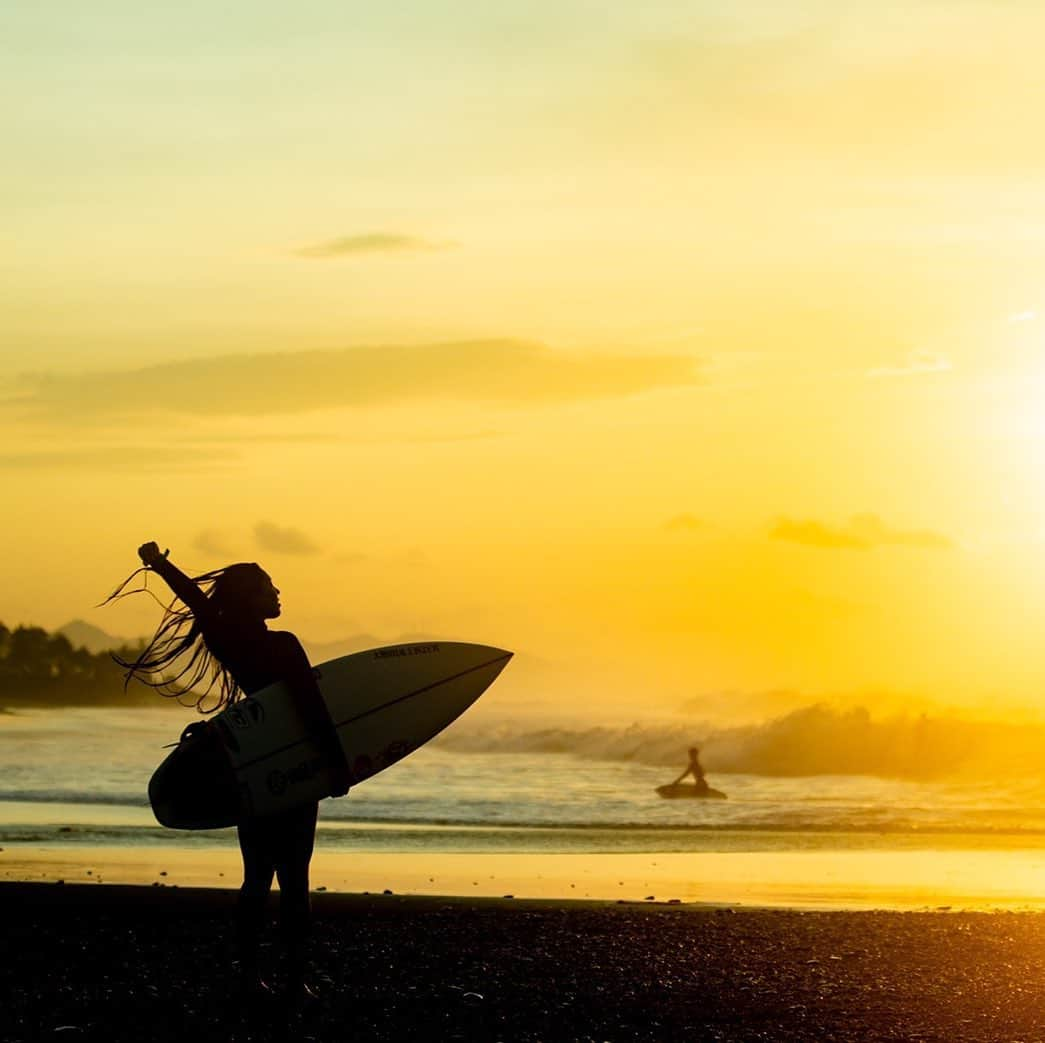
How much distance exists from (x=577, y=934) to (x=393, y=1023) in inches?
165

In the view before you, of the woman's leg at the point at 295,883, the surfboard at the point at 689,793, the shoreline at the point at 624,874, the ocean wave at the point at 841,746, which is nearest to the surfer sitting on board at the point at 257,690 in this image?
the woman's leg at the point at 295,883

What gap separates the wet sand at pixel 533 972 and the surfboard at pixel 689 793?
18390 millimetres

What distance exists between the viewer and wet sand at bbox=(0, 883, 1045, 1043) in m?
8.99

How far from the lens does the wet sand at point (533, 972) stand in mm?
8992

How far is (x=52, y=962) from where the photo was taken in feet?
35.8

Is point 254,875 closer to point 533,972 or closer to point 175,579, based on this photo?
point 175,579

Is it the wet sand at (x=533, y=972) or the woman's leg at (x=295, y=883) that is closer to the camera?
the woman's leg at (x=295, y=883)

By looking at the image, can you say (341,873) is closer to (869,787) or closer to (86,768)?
(86,768)

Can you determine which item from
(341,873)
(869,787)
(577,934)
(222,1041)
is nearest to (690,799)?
(869,787)

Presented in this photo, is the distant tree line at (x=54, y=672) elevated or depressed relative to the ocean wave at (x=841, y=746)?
→ elevated

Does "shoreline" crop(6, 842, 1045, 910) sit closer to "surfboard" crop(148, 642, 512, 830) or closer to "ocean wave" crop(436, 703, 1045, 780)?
"surfboard" crop(148, 642, 512, 830)

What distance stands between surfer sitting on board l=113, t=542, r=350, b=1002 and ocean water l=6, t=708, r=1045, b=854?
12.8 meters

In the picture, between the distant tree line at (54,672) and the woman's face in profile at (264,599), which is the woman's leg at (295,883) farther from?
the distant tree line at (54,672)

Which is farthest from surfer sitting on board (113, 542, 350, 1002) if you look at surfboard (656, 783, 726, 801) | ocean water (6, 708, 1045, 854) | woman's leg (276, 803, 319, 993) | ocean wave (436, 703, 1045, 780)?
ocean wave (436, 703, 1045, 780)
